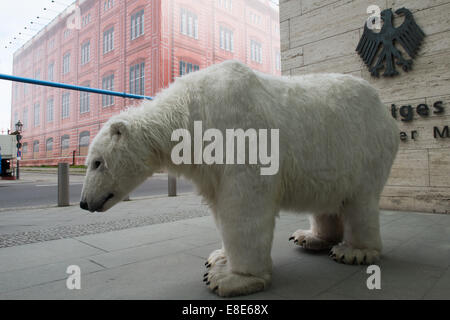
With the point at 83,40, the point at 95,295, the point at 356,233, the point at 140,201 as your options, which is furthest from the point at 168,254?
the point at 83,40

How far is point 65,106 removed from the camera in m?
26.6

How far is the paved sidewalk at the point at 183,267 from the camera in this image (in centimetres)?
188

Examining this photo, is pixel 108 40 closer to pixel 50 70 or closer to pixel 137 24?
pixel 137 24

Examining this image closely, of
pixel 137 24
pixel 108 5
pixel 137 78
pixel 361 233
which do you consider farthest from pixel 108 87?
pixel 361 233

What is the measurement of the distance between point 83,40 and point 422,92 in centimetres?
2731

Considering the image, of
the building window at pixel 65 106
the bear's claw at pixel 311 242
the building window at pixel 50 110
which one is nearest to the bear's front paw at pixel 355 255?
the bear's claw at pixel 311 242

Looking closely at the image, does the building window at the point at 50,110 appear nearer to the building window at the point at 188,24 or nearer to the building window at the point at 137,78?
the building window at the point at 137,78

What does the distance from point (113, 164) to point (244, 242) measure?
3.29 feet

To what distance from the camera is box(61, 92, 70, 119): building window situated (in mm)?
26219

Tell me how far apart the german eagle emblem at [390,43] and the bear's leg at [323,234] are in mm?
3676

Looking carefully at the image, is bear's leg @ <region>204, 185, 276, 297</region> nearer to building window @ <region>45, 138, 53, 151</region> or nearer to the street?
the street

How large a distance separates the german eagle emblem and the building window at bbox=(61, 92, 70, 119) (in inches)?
1050

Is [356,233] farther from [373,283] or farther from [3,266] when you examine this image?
[3,266]

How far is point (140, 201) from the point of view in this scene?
7.29m
